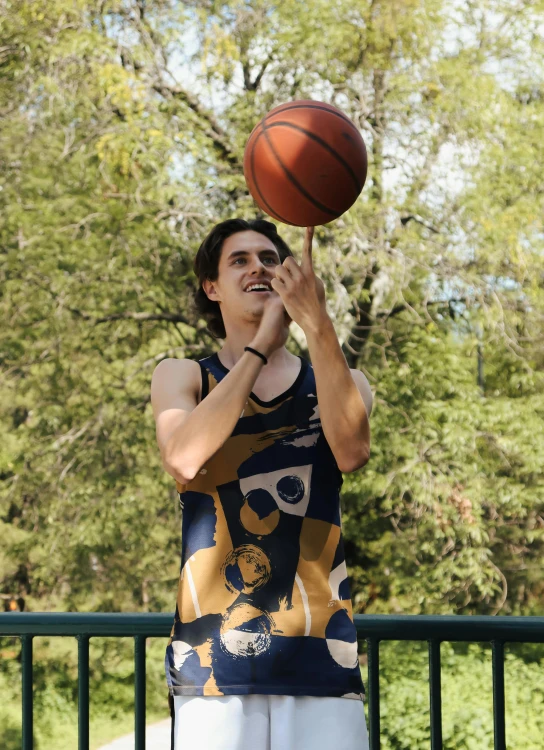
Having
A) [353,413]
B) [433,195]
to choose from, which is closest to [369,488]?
[433,195]

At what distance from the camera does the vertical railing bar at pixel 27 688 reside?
2.41m

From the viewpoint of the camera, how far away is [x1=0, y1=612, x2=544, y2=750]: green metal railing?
222 centimetres

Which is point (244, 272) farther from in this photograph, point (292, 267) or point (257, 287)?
point (292, 267)

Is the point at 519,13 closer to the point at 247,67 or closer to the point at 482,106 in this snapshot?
the point at 482,106

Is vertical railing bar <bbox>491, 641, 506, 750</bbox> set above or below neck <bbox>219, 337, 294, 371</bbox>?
below

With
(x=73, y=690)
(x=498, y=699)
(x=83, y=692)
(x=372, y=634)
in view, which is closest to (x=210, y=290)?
(x=372, y=634)

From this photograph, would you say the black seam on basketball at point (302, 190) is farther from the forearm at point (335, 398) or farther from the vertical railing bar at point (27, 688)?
the vertical railing bar at point (27, 688)

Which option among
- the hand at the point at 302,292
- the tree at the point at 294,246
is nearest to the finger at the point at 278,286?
the hand at the point at 302,292

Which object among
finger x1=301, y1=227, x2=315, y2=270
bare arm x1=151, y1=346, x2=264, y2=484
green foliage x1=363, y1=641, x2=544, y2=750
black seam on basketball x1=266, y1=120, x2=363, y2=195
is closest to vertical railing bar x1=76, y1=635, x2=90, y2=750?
bare arm x1=151, y1=346, x2=264, y2=484

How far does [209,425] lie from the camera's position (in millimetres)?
1767

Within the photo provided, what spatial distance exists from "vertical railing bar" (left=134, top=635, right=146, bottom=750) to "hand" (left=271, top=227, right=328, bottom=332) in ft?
3.29

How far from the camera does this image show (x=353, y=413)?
1.83 m

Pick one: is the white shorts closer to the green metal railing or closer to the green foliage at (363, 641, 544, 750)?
the green metal railing

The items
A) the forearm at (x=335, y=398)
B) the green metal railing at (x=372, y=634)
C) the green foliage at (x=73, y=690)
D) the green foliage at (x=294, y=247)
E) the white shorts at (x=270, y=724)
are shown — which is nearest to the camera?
the white shorts at (x=270, y=724)
